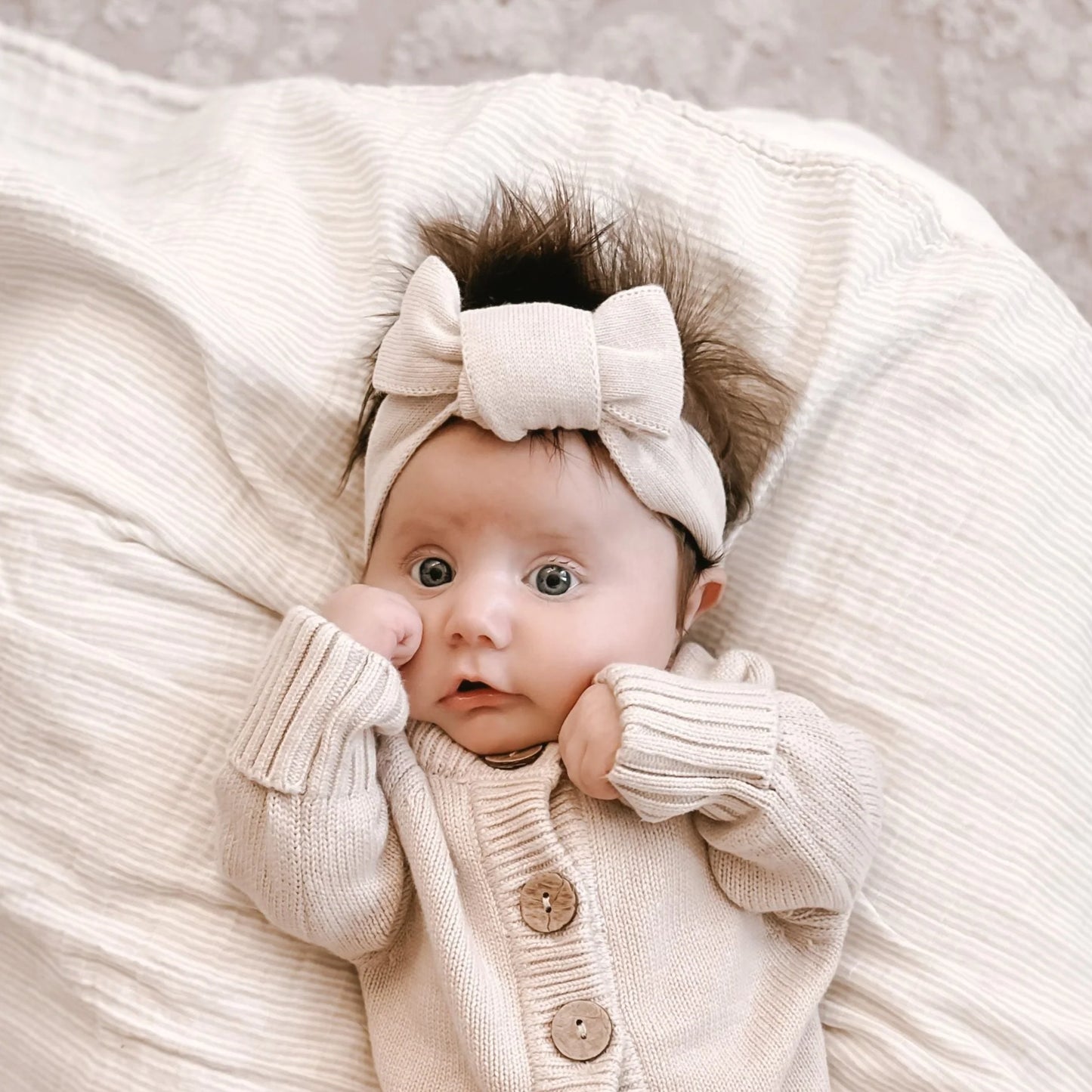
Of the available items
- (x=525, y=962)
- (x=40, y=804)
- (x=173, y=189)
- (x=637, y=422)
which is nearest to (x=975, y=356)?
(x=637, y=422)

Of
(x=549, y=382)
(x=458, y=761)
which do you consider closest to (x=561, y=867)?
(x=458, y=761)

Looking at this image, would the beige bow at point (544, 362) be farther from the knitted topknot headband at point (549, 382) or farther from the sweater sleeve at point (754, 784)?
the sweater sleeve at point (754, 784)

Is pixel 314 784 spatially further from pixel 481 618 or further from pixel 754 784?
pixel 754 784

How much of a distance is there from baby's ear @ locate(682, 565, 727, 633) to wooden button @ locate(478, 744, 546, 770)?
0.19 m

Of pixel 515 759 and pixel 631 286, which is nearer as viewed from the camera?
pixel 515 759

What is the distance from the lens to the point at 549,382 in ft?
3.50

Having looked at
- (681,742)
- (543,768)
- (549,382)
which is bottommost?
(543,768)

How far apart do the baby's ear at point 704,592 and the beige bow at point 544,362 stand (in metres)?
0.17

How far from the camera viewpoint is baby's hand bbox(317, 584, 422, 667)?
109 cm

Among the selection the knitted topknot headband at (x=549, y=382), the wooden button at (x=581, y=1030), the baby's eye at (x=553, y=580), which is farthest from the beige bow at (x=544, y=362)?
the wooden button at (x=581, y=1030)

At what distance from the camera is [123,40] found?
1.96 m

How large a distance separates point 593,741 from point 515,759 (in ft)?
0.36

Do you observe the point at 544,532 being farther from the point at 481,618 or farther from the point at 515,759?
the point at 515,759

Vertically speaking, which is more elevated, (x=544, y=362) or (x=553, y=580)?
(x=544, y=362)
